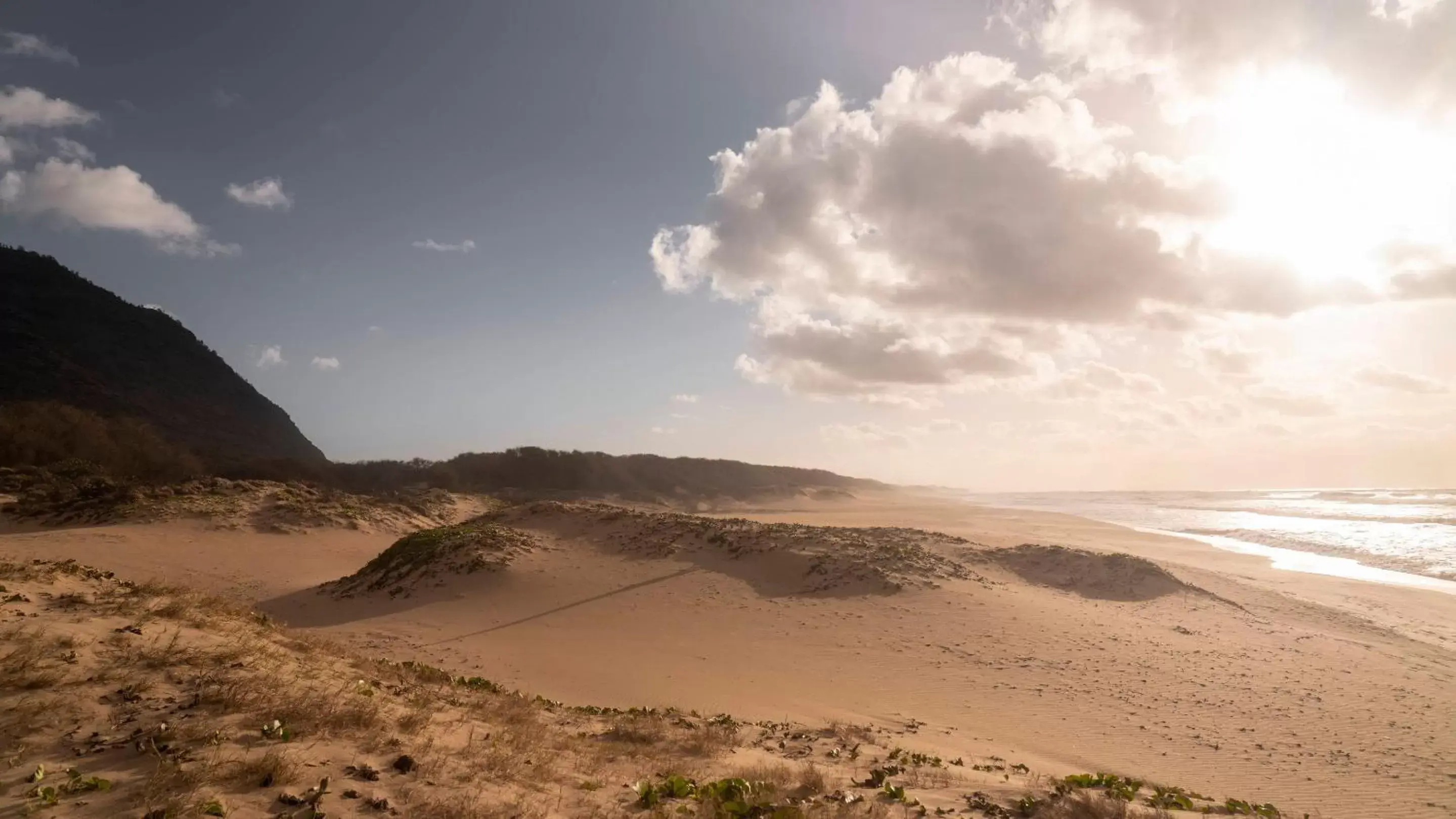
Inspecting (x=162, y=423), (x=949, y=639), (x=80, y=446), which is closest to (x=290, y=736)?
(x=949, y=639)

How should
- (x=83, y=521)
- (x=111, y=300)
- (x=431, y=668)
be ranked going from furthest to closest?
(x=111, y=300) < (x=83, y=521) < (x=431, y=668)

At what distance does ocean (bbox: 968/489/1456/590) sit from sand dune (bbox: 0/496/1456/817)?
8.72m

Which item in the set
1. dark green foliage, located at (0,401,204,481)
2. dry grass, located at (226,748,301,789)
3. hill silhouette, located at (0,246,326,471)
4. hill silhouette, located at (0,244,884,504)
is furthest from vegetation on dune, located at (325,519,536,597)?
hill silhouette, located at (0,246,326,471)

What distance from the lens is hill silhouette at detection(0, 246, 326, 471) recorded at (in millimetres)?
58281

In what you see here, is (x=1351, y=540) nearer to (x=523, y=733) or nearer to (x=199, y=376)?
(x=523, y=733)

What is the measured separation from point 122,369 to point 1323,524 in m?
106

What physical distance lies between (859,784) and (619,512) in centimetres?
1943

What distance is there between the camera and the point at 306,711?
19.4ft

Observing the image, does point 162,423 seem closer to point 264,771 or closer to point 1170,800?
point 264,771

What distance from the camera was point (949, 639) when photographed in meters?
15.4

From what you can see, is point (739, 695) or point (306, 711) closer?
point (306, 711)

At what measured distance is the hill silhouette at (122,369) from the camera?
191 ft

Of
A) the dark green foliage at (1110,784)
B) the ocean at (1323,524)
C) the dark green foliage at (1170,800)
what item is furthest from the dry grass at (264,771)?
the ocean at (1323,524)

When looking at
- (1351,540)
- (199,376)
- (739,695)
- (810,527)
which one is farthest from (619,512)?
(199,376)
